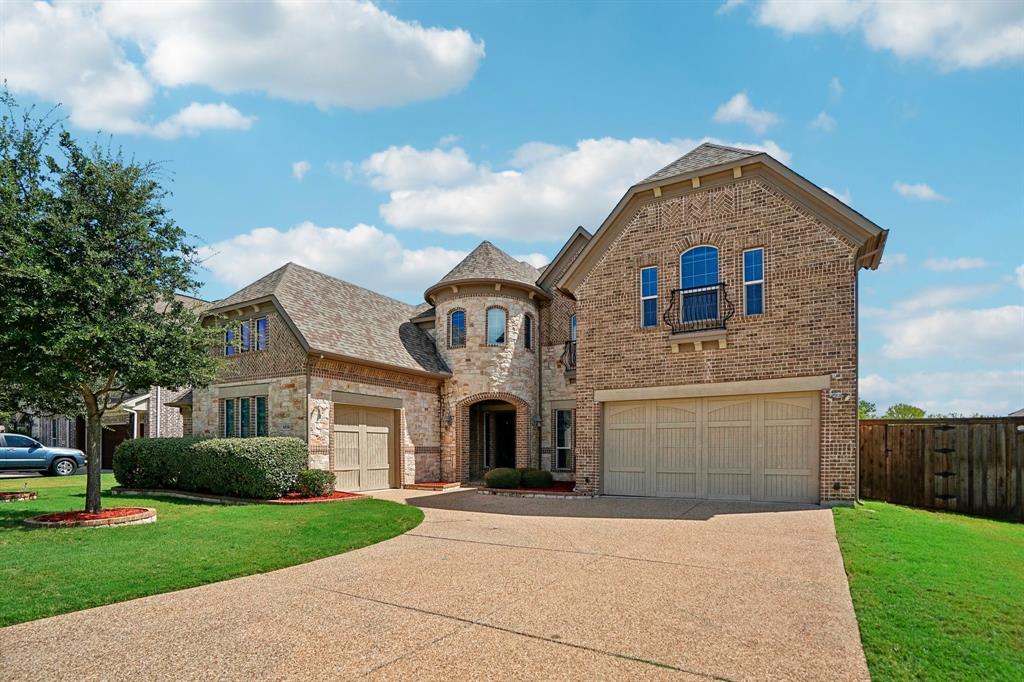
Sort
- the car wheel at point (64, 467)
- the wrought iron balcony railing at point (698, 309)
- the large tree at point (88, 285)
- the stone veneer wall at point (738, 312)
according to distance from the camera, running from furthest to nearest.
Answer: the car wheel at point (64, 467) → the wrought iron balcony railing at point (698, 309) → the stone veneer wall at point (738, 312) → the large tree at point (88, 285)

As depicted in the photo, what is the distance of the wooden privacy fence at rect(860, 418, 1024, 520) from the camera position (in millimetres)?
13133

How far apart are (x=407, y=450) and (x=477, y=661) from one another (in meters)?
14.9

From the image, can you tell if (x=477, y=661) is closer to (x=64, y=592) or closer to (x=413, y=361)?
(x=64, y=592)

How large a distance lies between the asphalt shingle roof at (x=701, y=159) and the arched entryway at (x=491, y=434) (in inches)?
322

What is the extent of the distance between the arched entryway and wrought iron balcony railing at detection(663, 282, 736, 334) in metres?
6.80

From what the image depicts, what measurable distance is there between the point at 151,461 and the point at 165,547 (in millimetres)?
9050

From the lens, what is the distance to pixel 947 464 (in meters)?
13.8

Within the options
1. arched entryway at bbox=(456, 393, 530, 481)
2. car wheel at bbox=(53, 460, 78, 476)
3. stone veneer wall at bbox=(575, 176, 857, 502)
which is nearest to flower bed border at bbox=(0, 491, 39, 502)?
car wheel at bbox=(53, 460, 78, 476)

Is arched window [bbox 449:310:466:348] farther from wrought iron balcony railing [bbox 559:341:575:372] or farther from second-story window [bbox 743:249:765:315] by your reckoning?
second-story window [bbox 743:249:765:315]

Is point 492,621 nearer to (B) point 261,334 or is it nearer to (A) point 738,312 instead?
(A) point 738,312

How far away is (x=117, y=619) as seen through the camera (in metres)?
5.62

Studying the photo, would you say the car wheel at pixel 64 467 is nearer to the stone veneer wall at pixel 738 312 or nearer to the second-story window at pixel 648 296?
the stone veneer wall at pixel 738 312

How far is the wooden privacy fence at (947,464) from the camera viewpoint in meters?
13.1

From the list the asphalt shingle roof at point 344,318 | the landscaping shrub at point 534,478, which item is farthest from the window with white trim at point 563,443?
the asphalt shingle roof at point 344,318
